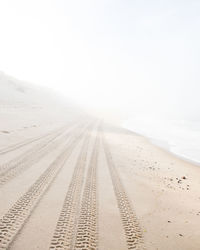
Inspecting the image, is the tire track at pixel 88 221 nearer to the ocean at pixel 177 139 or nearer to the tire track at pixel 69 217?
the tire track at pixel 69 217

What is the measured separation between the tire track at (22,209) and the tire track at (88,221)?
1222 millimetres

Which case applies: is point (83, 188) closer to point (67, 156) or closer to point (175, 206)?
point (175, 206)

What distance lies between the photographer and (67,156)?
10891 mm

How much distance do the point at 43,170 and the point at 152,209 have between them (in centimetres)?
439

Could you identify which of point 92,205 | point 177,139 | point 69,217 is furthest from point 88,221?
point 177,139

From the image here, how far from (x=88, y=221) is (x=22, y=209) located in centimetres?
165

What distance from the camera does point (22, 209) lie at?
5238 mm

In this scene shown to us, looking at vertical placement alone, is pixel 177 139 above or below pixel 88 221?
above

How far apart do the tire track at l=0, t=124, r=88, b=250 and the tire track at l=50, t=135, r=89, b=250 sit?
0.75 meters

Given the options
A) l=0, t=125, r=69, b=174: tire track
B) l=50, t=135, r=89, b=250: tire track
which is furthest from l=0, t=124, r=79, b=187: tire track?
l=50, t=135, r=89, b=250: tire track

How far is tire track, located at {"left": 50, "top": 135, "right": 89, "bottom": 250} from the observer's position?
4155mm

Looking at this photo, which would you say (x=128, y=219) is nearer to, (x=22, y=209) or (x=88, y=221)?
(x=88, y=221)

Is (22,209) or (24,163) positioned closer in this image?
(22,209)

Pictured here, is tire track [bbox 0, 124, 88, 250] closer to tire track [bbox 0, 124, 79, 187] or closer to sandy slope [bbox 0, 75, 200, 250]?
sandy slope [bbox 0, 75, 200, 250]
